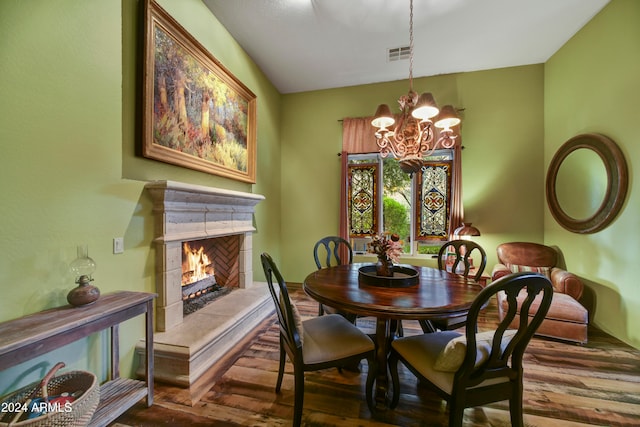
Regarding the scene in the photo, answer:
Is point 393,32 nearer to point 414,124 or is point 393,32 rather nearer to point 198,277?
point 414,124

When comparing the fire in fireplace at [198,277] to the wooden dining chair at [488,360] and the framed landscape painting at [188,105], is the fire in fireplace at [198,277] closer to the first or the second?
the framed landscape painting at [188,105]

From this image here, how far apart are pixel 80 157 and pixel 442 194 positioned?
416cm

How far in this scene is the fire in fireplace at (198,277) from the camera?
2650mm

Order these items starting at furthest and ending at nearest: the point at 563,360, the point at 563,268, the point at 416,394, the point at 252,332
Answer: the point at 563,268 < the point at 252,332 < the point at 563,360 < the point at 416,394

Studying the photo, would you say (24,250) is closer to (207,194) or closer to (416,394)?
(207,194)

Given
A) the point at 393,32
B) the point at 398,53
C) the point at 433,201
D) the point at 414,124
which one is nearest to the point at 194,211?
the point at 414,124

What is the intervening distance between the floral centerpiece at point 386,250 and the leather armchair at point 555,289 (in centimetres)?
175

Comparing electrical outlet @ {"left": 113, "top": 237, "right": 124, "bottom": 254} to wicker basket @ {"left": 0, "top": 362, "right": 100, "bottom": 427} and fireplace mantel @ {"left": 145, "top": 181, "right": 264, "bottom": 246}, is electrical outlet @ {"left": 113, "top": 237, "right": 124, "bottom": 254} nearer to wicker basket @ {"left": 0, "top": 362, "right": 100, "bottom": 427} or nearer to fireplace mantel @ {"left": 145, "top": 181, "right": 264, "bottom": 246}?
fireplace mantel @ {"left": 145, "top": 181, "right": 264, "bottom": 246}

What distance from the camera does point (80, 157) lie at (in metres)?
1.56

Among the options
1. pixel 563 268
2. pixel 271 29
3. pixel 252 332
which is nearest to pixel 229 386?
pixel 252 332

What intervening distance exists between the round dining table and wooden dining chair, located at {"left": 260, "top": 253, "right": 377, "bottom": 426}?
0.10 metres

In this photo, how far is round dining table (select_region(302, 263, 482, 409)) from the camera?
1.38m

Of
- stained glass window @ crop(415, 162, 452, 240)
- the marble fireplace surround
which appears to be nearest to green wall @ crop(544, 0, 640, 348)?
stained glass window @ crop(415, 162, 452, 240)

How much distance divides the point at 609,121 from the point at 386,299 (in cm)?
331
